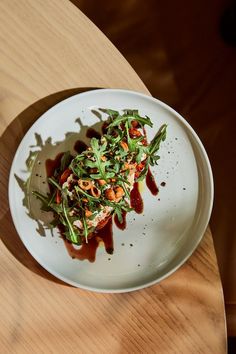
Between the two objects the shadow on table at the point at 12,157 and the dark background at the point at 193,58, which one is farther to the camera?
the dark background at the point at 193,58

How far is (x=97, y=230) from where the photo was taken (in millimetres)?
1275

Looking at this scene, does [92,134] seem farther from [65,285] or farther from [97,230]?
[65,285]

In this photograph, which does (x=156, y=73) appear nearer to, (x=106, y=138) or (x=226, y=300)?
(x=106, y=138)

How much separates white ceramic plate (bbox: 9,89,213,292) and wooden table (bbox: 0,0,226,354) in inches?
1.3

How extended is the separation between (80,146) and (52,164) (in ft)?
0.25

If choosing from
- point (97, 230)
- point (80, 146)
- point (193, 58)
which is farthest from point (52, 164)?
point (193, 58)

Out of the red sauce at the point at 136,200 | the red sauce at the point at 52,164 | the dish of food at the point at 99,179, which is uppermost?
the red sauce at the point at 52,164

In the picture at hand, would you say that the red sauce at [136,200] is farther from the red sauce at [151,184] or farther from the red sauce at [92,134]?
the red sauce at [92,134]

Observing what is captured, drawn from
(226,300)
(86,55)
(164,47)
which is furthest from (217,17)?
(226,300)

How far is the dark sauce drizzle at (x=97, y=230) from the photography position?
125 cm

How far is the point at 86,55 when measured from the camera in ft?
4.12

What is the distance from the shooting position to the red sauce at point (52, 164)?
1.27 m

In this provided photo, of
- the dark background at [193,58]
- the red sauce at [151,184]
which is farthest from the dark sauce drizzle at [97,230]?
the dark background at [193,58]

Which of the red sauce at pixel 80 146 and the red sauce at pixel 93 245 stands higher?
the red sauce at pixel 80 146
